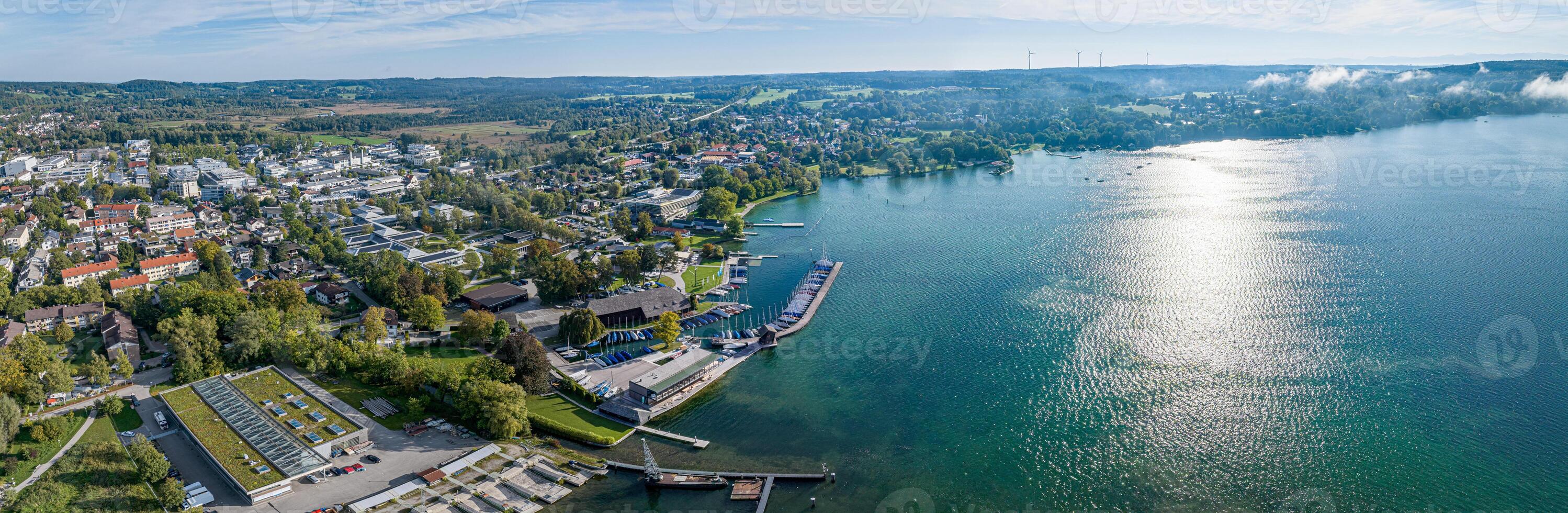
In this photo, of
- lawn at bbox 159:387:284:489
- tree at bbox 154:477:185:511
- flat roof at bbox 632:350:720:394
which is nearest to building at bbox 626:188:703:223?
flat roof at bbox 632:350:720:394

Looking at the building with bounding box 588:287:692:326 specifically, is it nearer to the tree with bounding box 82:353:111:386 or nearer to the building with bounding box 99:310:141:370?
the tree with bounding box 82:353:111:386

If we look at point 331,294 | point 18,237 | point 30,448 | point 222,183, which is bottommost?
point 30,448

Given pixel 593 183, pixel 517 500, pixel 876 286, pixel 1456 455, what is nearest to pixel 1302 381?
pixel 1456 455

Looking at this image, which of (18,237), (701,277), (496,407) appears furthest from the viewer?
(18,237)

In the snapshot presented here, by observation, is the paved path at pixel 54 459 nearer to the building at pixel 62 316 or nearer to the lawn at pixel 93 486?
the lawn at pixel 93 486

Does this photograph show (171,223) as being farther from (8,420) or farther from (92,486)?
(92,486)

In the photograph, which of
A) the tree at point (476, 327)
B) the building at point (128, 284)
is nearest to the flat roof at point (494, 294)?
the tree at point (476, 327)

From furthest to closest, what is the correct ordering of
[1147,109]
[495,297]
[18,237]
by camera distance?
[1147,109]
[18,237]
[495,297]

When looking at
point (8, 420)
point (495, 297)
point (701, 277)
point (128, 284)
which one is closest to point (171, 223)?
point (128, 284)
